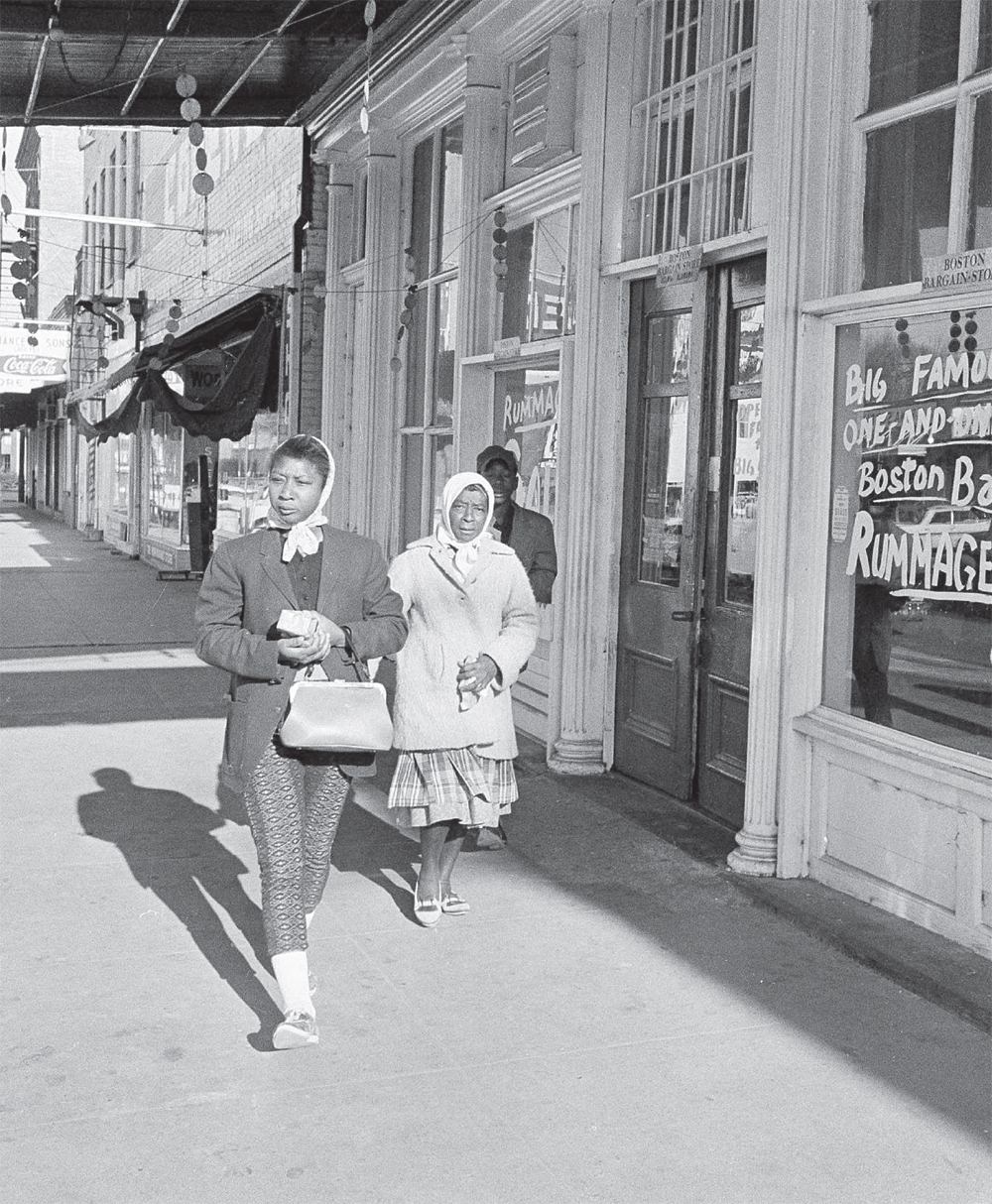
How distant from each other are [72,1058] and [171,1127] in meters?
0.57

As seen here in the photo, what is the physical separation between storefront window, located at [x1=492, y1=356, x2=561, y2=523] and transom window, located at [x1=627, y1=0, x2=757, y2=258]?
1325 millimetres

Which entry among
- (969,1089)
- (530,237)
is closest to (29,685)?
(530,237)

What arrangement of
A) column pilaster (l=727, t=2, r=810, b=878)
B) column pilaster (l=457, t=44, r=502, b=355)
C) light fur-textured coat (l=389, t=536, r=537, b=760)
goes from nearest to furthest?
1. light fur-textured coat (l=389, t=536, r=537, b=760)
2. column pilaster (l=727, t=2, r=810, b=878)
3. column pilaster (l=457, t=44, r=502, b=355)

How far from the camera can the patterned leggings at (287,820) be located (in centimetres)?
436

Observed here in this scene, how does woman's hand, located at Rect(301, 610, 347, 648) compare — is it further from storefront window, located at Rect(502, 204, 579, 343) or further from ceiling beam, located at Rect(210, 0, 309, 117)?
ceiling beam, located at Rect(210, 0, 309, 117)

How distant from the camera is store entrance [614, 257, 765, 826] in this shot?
6.81 meters

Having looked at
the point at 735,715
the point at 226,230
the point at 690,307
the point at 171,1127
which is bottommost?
the point at 171,1127

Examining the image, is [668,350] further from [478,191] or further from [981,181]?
[478,191]

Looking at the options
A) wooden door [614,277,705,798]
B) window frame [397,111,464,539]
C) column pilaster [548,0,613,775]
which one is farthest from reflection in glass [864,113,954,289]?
window frame [397,111,464,539]

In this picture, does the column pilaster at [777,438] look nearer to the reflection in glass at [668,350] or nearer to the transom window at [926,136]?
the transom window at [926,136]

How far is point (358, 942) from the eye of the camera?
17.4 feet

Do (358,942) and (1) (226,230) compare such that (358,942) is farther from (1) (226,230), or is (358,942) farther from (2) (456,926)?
(1) (226,230)

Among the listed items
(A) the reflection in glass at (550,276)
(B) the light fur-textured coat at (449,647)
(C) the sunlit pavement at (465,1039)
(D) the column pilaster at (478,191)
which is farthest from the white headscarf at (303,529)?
(D) the column pilaster at (478,191)

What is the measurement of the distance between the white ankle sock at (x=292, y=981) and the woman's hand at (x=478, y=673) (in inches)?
50.9
